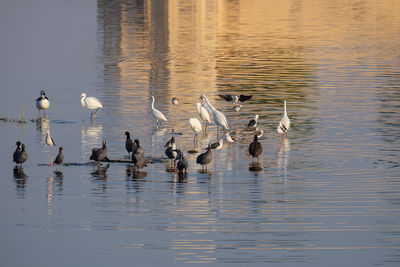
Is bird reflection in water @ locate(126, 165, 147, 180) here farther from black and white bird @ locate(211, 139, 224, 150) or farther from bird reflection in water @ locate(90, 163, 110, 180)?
black and white bird @ locate(211, 139, 224, 150)

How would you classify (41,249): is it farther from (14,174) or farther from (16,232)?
(14,174)

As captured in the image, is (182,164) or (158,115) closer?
(182,164)

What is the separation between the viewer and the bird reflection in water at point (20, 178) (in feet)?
73.4

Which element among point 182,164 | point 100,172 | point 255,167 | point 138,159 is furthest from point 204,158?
point 100,172

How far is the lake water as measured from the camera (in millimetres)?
18094

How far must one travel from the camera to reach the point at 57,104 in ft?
118

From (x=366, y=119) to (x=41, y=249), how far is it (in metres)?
16.9

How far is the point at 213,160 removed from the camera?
25.7 meters

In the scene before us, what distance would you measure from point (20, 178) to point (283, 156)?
23.8ft

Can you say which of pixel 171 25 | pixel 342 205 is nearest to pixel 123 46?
pixel 171 25

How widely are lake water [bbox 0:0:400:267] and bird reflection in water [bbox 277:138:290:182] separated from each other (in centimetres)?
9

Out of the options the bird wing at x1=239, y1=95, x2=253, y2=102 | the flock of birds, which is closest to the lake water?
the flock of birds

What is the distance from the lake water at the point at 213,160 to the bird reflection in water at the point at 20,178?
0.34 ft

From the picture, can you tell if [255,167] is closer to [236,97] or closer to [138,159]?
[138,159]
